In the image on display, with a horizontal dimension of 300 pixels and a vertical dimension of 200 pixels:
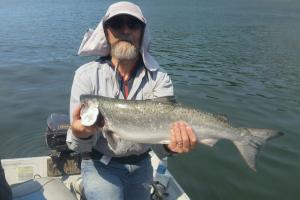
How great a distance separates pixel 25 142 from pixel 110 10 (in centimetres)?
633

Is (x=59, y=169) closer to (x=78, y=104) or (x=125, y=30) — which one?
(x=78, y=104)

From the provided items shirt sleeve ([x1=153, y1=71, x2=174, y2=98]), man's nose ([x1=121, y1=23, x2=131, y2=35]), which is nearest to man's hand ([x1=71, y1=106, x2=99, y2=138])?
shirt sleeve ([x1=153, y1=71, x2=174, y2=98])

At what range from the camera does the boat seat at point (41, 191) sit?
16.0 ft

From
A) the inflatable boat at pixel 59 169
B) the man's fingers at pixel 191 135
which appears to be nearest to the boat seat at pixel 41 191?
the inflatable boat at pixel 59 169

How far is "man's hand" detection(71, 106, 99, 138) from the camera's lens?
436 centimetres

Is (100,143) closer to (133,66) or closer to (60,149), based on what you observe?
(133,66)

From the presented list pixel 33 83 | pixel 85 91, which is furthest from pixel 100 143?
pixel 33 83

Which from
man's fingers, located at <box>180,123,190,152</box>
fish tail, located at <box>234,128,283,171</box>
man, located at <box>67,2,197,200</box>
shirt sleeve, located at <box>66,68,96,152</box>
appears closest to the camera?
man's fingers, located at <box>180,123,190,152</box>

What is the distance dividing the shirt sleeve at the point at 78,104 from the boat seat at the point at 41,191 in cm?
69

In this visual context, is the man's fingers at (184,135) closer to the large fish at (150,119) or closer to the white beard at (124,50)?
the large fish at (150,119)

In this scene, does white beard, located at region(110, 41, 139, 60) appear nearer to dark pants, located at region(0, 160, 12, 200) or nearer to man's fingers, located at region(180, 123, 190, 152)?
man's fingers, located at region(180, 123, 190, 152)

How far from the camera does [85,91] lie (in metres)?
4.85

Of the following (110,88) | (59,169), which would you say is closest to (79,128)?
(110,88)

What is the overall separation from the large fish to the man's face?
69cm
